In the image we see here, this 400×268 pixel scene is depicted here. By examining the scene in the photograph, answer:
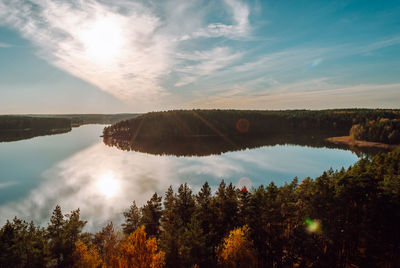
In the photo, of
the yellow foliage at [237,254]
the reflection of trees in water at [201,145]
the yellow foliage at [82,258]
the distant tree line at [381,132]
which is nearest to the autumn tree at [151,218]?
the yellow foliage at [82,258]

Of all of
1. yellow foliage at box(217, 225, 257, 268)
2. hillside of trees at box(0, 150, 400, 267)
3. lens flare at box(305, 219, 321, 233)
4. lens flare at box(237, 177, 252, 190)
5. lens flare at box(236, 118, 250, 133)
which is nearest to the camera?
hillside of trees at box(0, 150, 400, 267)

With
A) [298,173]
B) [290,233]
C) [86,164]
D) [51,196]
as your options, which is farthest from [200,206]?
[86,164]

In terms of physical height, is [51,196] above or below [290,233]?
below

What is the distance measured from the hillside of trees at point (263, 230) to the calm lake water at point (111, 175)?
13681mm

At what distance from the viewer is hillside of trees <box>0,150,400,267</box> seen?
17.0 m

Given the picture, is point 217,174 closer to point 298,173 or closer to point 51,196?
point 298,173

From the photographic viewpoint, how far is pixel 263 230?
71.5 feet

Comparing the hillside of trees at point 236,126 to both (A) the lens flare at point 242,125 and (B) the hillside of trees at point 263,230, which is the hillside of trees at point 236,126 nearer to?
(A) the lens flare at point 242,125

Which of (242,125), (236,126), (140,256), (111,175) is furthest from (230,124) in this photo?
(140,256)

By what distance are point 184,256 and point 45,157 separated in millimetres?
86377

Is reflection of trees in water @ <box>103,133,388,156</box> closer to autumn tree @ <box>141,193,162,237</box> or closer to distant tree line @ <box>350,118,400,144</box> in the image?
distant tree line @ <box>350,118,400,144</box>

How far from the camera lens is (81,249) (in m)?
16.8

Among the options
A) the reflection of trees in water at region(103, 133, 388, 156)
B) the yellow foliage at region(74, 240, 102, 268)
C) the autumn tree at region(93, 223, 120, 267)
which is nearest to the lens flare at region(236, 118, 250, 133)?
the reflection of trees in water at region(103, 133, 388, 156)

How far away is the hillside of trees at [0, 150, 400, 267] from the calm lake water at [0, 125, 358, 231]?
13681 mm
